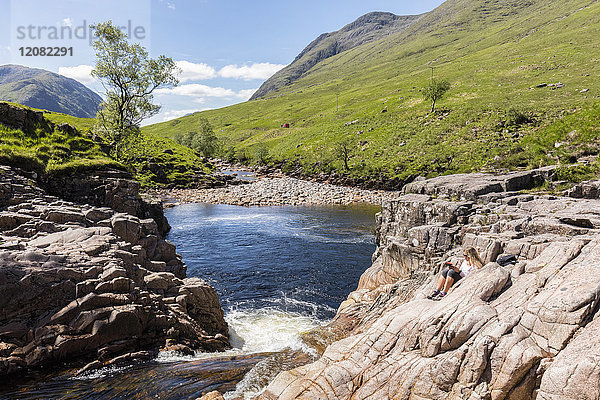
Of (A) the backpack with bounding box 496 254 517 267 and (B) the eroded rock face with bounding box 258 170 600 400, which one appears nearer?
(B) the eroded rock face with bounding box 258 170 600 400

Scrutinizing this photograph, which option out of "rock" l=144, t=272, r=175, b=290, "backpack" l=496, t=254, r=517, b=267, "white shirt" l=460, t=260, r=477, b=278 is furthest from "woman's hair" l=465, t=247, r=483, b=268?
"rock" l=144, t=272, r=175, b=290

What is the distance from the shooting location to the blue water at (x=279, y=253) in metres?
28.9

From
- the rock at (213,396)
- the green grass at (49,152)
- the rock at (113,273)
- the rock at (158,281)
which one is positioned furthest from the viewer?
the green grass at (49,152)

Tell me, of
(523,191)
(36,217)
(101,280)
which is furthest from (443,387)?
(36,217)

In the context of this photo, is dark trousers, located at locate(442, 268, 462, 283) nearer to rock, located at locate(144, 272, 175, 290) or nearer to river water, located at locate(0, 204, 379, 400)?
river water, located at locate(0, 204, 379, 400)

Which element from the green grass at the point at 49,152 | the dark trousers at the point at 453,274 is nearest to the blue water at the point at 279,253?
the dark trousers at the point at 453,274

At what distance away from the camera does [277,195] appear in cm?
7775

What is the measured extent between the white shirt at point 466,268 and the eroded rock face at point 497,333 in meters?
0.91

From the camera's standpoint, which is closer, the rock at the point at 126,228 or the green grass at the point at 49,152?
the rock at the point at 126,228

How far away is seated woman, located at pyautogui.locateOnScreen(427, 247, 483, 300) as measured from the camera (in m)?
14.8

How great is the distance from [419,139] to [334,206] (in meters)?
46.5

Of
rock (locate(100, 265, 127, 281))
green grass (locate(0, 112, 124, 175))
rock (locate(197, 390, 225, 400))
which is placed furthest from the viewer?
green grass (locate(0, 112, 124, 175))

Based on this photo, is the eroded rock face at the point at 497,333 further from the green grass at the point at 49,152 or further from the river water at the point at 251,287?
the green grass at the point at 49,152

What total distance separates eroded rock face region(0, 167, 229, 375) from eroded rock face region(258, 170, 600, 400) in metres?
8.53
